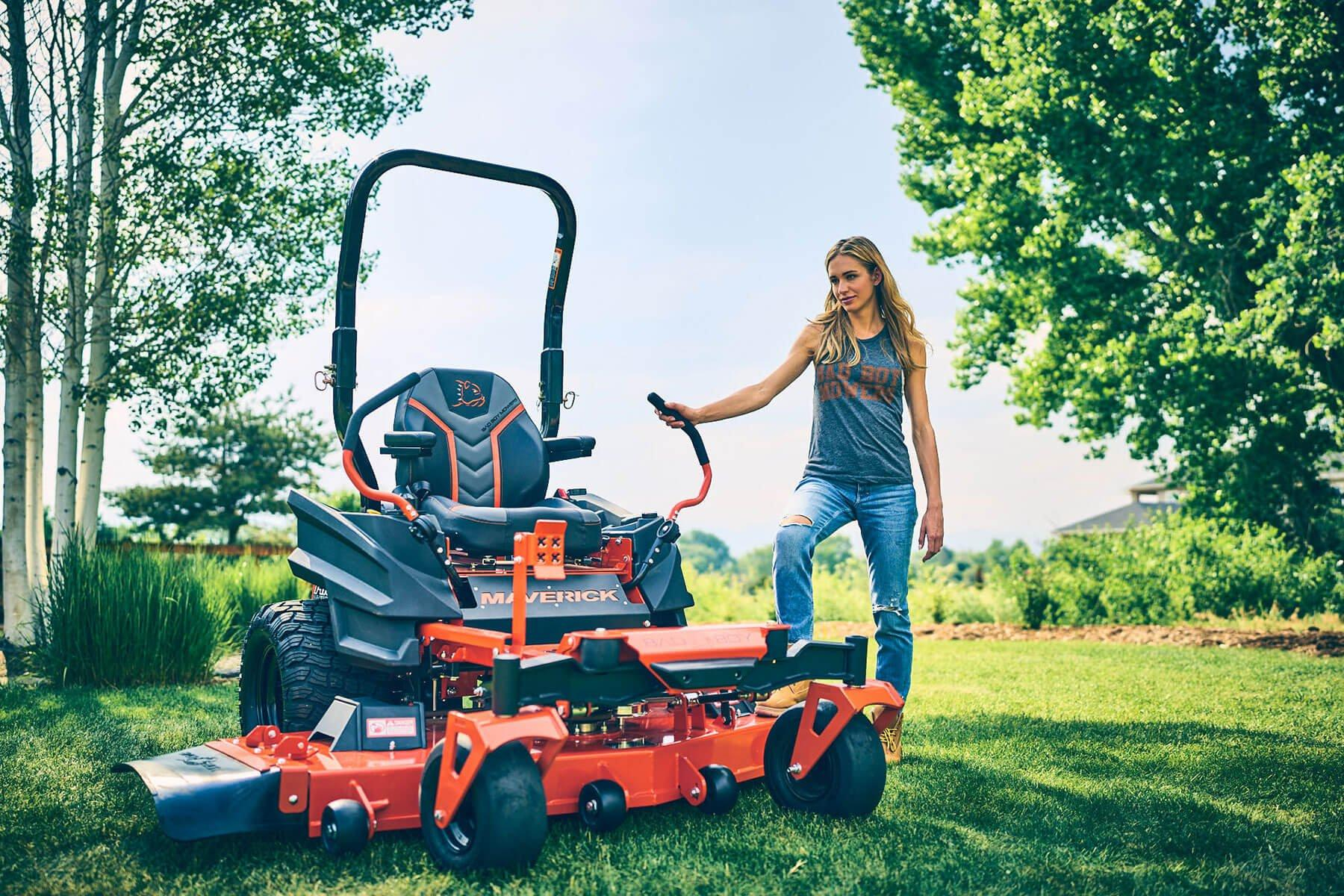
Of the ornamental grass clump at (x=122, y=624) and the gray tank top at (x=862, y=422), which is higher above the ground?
the gray tank top at (x=862, y=422)

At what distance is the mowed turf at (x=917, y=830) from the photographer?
9.64ft

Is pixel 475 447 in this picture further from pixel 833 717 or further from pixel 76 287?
pixel 76 287


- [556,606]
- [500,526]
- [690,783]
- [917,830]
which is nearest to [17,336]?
[500,526]

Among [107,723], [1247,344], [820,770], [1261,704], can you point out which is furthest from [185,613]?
[1247,344]

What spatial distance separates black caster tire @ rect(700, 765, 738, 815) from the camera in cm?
340

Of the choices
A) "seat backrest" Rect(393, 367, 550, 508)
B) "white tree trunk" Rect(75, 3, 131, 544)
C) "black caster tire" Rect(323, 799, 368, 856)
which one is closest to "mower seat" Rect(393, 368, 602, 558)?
"seat backrest" Rect(393, 367, 550, 508)

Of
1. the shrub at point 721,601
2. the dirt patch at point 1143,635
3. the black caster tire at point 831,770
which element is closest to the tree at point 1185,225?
the dirt patch at point 1143,635

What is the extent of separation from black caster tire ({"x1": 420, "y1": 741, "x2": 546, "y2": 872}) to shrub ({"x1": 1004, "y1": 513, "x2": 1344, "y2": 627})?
11314mm

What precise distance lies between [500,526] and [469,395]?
799 mm

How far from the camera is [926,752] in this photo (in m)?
4.81

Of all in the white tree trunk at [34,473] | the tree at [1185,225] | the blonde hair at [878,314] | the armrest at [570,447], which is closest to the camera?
the blonde hair at [878,314]

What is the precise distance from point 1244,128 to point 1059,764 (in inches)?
416

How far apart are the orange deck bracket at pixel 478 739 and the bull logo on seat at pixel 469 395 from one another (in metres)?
1.73

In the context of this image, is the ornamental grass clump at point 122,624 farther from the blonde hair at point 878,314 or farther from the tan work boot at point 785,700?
the blonde hair at point 878,314
